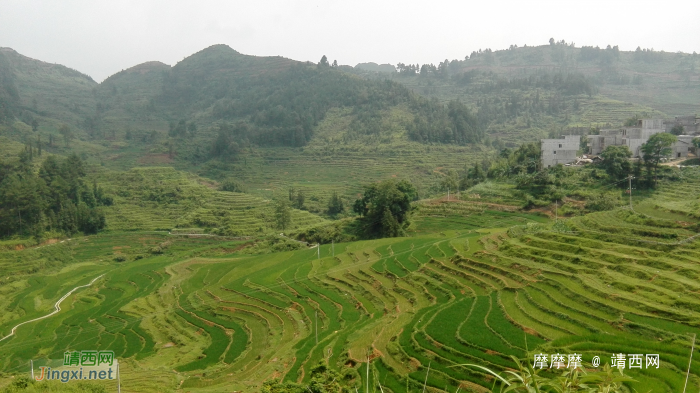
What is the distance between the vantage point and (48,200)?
35969 mm

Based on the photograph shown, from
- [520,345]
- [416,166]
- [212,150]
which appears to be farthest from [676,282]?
[212,150]

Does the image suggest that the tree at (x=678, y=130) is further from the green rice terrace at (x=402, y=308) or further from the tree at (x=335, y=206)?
the tree at (x=335, y=206)

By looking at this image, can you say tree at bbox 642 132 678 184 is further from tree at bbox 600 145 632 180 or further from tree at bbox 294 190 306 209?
tree at bbox 294 190 306 209

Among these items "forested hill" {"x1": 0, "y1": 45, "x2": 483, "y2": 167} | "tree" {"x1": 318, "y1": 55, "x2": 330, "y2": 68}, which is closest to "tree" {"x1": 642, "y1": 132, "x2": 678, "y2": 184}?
"forested hill" {"x1": 0, "y1": 45, "x2": 483, "y2": 167}

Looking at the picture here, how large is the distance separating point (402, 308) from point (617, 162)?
60.2ft

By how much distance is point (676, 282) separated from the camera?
11.7 m

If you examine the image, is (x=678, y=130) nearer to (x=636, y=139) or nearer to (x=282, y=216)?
(x=636, y=139)

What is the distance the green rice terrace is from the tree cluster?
694 centimetres

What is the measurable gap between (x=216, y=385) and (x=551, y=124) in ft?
213

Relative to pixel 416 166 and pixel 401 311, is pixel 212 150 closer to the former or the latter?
pixel 416 166

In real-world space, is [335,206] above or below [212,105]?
below

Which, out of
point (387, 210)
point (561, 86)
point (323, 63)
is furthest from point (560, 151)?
point (323, 63)

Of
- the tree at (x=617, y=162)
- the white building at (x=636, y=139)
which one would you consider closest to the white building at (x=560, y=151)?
the white building at (x=636, y=139)

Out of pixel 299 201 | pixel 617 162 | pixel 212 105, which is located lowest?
pixel 299 201
